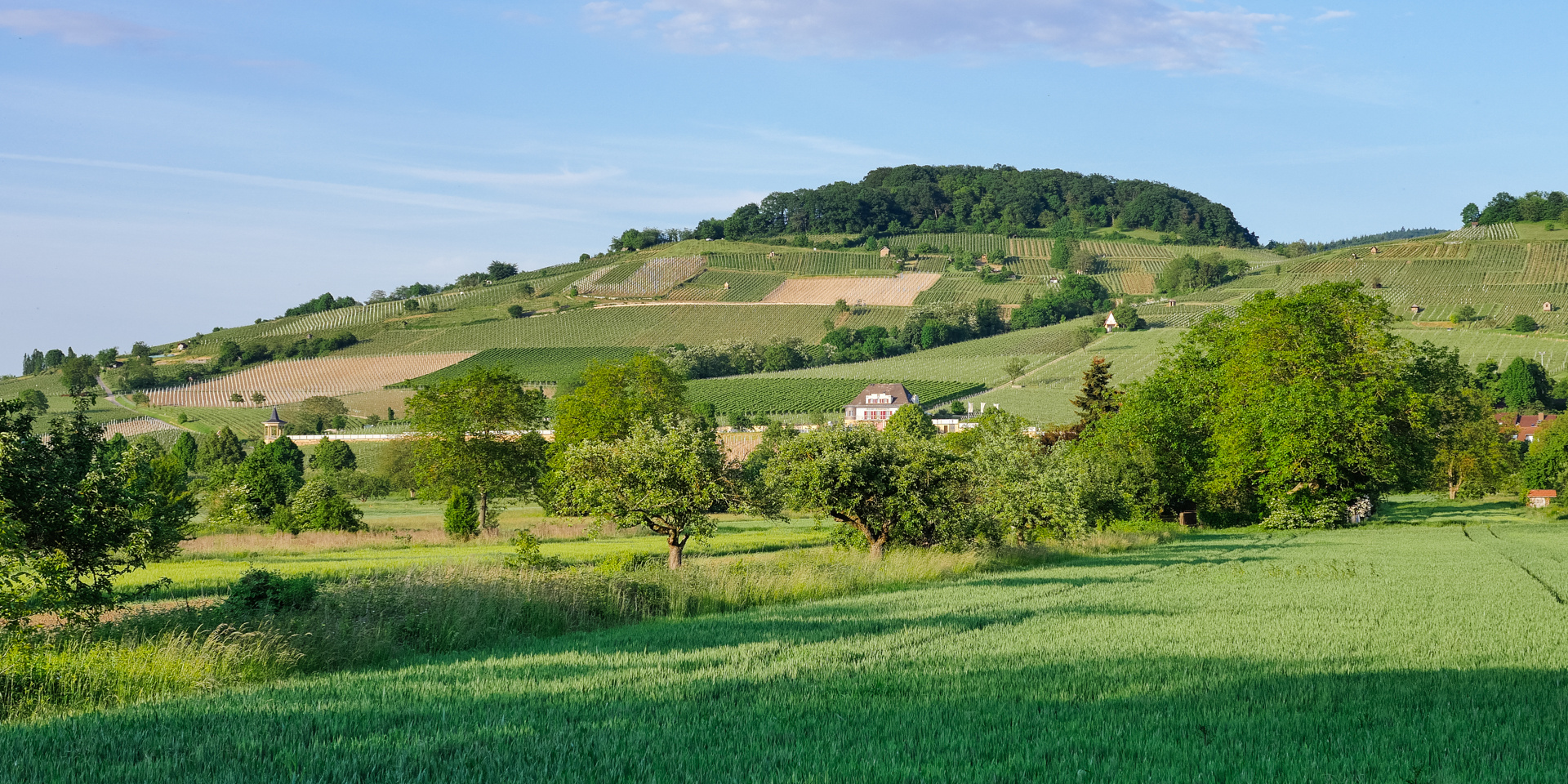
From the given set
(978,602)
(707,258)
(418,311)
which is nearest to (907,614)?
(978,602)

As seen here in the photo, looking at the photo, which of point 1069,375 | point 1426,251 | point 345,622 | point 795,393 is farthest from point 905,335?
point 345,622

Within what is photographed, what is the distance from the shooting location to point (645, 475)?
30750mm

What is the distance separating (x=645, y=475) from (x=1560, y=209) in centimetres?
18606

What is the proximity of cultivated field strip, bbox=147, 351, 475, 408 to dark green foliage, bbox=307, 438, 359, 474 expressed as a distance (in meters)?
35.8

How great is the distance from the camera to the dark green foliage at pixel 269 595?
14.3 m

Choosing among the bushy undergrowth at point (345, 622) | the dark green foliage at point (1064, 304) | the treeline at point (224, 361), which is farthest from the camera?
the dark green foliage at point (1064, 304)

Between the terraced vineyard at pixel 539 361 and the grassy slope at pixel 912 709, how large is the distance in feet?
349

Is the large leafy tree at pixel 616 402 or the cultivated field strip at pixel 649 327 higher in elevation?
the cultivated field strip at pixel 649 327

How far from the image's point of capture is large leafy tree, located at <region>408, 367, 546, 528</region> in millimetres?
52250

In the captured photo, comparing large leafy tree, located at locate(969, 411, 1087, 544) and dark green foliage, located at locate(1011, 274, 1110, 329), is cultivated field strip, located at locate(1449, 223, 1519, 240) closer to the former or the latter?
dark green foliage, located at locate(1011, 274, 1110, 329)

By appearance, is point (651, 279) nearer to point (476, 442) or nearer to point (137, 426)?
point (137, 426)

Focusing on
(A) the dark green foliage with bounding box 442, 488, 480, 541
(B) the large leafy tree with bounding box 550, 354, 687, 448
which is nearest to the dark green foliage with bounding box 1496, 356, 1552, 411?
(B) the large leafy tree with bounding box 550, 354, 687, 448

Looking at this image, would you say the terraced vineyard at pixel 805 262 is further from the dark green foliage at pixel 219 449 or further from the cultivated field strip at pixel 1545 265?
the dark green foliage at pixel 219 449

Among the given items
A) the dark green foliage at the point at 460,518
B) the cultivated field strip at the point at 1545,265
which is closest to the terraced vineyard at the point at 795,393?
the dark green foliage at the point at 460,518
